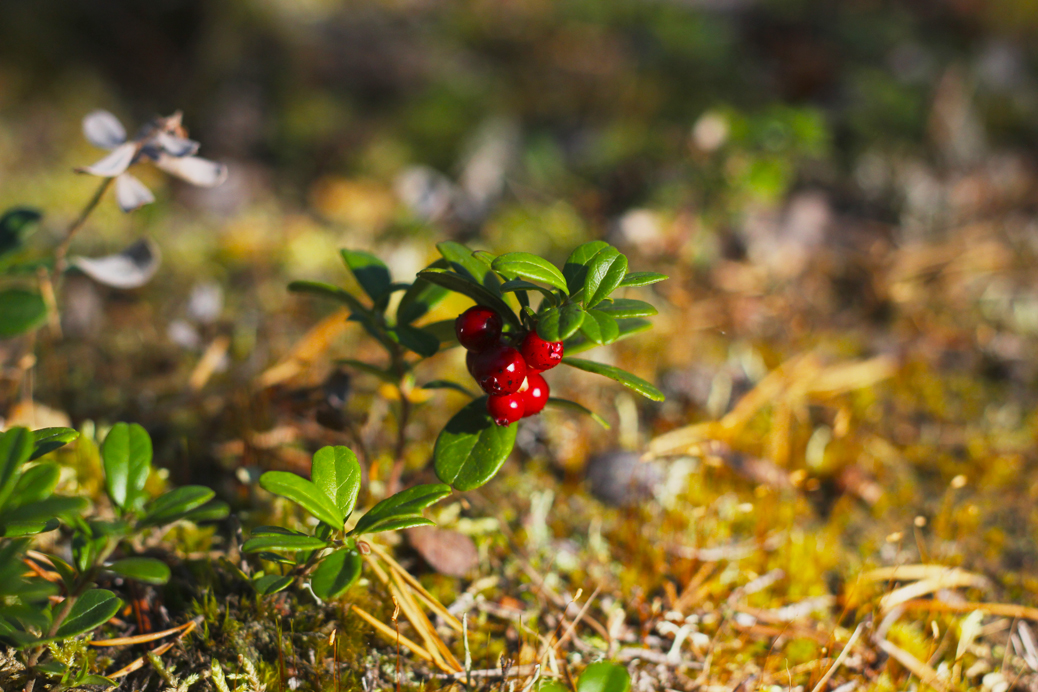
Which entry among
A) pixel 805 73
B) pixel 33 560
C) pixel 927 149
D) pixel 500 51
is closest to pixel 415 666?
pixel 33 560

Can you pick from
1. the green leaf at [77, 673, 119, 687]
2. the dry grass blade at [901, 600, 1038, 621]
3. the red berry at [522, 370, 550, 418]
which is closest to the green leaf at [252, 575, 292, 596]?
the green leaf at [77, 673, 119, 687]

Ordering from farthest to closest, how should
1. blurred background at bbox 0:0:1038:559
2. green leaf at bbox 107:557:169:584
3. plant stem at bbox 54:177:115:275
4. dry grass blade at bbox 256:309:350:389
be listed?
1. blurred background at bbox 0:0:1038:559
2. dry grass blade at bbox 256:309:350:389
3. plant stem at bbox 54:177:115:275
4. green leaf at bbox 107:557:169:584

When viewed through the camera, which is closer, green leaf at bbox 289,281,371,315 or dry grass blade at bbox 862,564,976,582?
green leaf at bbox 289,281,371,315

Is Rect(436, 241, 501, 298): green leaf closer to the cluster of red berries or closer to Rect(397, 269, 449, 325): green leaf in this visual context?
the cluster of red berries

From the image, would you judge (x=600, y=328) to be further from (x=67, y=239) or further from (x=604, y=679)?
(x=67, y=239)

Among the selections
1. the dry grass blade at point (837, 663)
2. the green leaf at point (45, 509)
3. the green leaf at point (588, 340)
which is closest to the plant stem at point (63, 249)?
the green leaf at point (45, 509)

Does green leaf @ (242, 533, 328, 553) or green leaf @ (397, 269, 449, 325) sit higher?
green leaf @ (397, 269, 449, 325)
